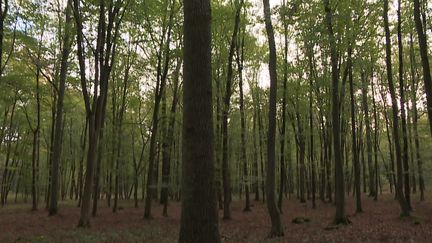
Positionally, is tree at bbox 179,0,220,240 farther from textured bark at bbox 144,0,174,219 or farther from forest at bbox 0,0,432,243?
textured bark at bbox 144,0,174,219

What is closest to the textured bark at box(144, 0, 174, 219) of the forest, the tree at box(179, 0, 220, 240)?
the forest

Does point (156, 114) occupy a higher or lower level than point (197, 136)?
higher

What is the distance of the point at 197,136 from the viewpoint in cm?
618

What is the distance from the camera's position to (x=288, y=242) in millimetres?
11766

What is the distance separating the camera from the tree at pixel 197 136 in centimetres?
616

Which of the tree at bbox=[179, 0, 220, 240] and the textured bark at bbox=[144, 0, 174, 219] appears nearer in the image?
the tree at bbox=[179, 0, 220, 240]

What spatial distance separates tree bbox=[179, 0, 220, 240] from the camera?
616 cm

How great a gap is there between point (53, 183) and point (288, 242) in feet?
57.1

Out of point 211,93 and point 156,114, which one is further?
point 156,114

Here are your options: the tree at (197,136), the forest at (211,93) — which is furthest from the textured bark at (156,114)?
the tree at (197,136)

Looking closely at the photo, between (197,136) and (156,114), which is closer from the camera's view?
(197,136)

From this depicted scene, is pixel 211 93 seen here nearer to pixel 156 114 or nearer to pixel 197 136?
pixel 197 136

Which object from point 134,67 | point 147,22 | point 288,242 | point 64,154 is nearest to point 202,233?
point 288,242

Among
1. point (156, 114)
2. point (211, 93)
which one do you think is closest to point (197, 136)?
point (211, 93)
